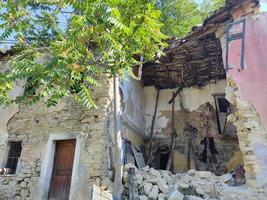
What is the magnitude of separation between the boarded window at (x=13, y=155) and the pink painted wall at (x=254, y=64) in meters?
6.51

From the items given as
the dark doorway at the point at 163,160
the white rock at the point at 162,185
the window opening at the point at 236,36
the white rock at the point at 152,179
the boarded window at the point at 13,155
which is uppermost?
the window opening at the point at 236,36

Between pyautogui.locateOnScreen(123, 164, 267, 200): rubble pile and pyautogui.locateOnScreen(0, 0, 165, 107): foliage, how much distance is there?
118 inches

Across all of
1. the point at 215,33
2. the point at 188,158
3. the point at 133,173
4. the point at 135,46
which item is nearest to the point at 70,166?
the point at 133,173

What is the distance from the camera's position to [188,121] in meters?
10.6

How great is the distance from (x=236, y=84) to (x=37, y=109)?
582cm

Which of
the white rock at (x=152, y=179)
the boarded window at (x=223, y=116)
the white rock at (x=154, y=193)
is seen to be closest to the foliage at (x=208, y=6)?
the boarded window at (x=223, y=116)

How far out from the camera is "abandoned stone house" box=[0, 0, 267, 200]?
6.80 meters

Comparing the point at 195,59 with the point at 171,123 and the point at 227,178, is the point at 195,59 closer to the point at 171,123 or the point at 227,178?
the point at 171,123

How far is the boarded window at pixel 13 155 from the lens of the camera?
807 cm

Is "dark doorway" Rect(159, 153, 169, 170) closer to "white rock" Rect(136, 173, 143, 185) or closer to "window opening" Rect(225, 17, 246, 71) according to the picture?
"white rock" Rect(136, 173, 143, 185)

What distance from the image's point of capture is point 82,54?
18.0 ft

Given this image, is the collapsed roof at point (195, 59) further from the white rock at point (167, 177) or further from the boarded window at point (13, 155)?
the boarded window at point (13, 155)

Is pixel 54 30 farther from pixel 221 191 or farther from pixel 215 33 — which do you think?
pixel 221 191

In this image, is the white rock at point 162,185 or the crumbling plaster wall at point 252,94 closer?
the crumbling plaster wall at point 252,94
